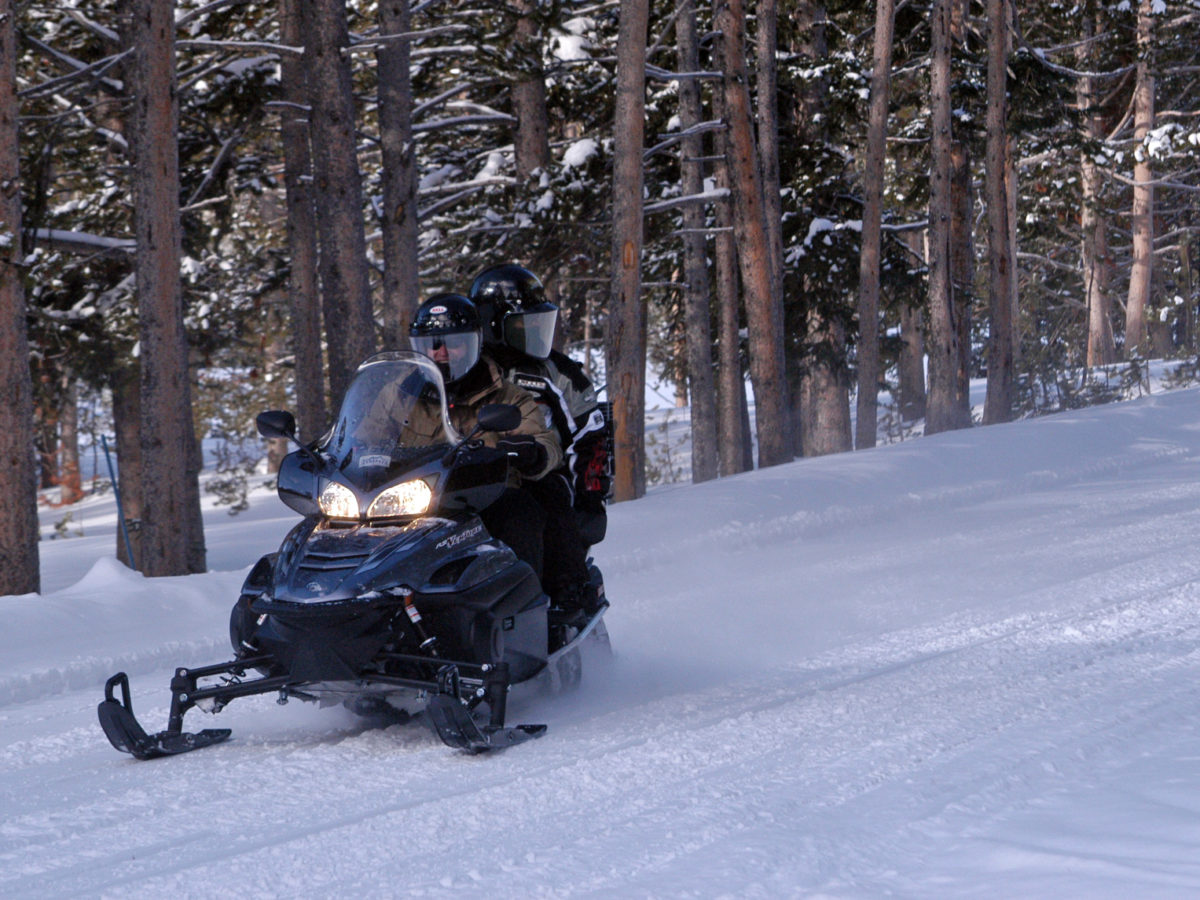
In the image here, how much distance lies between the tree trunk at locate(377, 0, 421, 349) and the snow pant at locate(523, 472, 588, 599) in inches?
330

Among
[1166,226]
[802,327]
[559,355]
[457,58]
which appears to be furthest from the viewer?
[1166,226]

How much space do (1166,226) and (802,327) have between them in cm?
2665

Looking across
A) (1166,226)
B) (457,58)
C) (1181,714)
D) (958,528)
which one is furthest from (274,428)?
(1166,226)

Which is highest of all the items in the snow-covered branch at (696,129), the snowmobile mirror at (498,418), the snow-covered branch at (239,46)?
the snow-covered branch at (239,46)

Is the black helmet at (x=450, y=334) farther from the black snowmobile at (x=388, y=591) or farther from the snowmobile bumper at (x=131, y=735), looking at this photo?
the snowmobile bumper at (x=131, y=735)

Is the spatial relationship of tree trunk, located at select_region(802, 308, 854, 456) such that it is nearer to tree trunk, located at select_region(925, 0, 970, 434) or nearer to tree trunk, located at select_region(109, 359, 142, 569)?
tree trunk, located at select_region(925, 0, 970, 434)

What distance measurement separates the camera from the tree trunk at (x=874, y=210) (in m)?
19.8

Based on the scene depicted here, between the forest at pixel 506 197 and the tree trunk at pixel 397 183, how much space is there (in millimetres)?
40

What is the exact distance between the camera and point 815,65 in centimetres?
1961

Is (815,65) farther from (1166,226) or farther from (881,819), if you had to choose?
(1166,226)

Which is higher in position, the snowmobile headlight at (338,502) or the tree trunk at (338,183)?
the tree trunk at (338,183)

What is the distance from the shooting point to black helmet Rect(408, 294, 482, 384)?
606 centimetres

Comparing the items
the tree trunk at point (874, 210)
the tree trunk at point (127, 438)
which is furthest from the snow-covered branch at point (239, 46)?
the tree trunk at point (874, 210)

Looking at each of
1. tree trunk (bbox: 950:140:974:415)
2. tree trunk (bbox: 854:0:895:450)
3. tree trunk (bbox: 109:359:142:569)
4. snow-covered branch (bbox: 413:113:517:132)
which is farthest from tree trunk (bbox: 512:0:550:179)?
tree trunk (bbox: 950:140:974:415)
